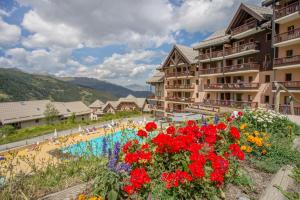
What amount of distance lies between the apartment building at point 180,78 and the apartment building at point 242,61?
2.67 meters

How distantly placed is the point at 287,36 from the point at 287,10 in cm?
254

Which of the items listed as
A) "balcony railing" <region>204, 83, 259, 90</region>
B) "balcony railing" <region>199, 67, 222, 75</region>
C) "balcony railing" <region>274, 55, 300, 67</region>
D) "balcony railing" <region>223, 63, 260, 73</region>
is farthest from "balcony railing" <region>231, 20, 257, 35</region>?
"balcony railing" <region>204, 83, 259, 90</region>

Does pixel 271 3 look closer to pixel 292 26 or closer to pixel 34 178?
pixel 292 26

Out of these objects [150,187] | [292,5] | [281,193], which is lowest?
[281,193]

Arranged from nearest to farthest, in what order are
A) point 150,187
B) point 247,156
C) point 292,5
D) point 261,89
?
1. point 150,187
2. point 247,156
3. point 292,5
4. point 261,89

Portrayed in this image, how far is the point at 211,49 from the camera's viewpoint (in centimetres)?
3125

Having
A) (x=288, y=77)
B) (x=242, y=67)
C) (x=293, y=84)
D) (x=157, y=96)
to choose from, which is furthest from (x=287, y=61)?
(x=157, y=96)

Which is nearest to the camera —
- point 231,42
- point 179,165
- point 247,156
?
point 179,165

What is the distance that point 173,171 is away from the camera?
411 centimetres

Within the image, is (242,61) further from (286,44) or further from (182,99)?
(182,99)

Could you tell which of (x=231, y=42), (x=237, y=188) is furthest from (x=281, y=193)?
(x=231, y=42)

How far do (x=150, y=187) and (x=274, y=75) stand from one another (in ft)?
77.1

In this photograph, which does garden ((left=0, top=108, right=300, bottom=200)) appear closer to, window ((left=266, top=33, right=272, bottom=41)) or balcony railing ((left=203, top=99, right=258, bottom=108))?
balcony railing ((left=203, top=99, right=258, bottom=108))

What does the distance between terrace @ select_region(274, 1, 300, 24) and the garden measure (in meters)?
18.7
